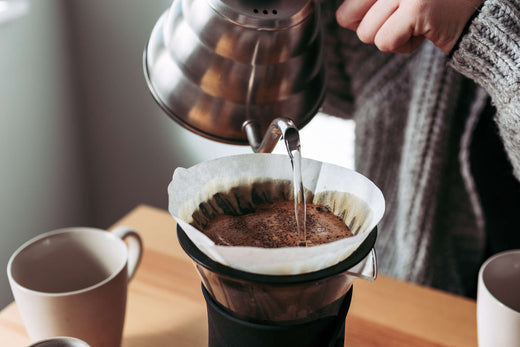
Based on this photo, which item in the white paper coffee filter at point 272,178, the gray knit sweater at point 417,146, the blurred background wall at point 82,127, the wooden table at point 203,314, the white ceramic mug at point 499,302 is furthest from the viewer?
the blurred background wall at point 82,127

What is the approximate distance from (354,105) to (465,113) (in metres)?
0.22

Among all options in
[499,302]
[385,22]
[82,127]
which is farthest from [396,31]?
[82,127]

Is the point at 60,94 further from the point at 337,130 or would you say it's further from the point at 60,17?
the point at 337,130

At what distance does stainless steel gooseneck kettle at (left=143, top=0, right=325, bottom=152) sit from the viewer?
0.47 meters

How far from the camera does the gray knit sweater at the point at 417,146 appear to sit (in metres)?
0.84

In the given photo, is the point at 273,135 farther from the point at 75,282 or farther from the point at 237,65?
the point at 75,282

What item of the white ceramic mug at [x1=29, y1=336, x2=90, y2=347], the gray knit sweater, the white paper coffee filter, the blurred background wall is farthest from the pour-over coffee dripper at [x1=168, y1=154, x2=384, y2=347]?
the blurred background wall

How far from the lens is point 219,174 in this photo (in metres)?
0.46

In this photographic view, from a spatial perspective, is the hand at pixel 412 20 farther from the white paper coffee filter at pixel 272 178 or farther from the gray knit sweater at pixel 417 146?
the gray knit sweater at pixel 417 146

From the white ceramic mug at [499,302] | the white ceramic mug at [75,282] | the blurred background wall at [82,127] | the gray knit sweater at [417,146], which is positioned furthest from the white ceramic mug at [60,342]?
the blurred background wall at [82,127]

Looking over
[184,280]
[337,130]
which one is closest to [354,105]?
[337,130]

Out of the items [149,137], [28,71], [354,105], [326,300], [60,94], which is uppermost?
[326,300]

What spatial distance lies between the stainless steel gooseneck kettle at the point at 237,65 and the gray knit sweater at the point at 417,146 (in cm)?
36

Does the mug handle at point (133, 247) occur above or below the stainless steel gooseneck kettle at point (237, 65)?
below
